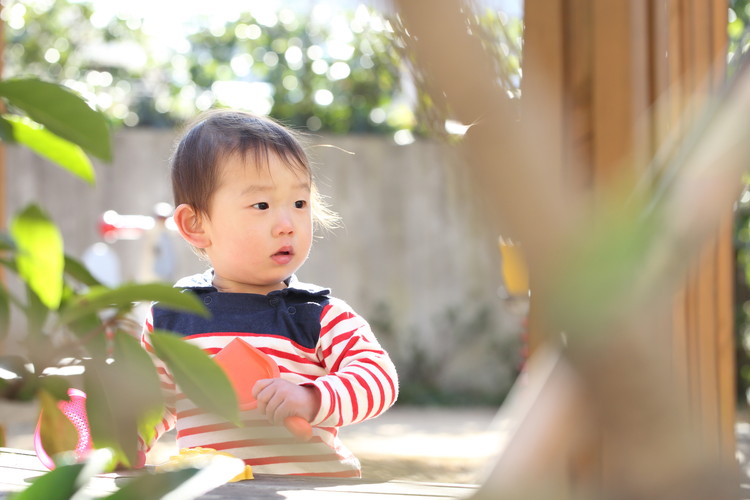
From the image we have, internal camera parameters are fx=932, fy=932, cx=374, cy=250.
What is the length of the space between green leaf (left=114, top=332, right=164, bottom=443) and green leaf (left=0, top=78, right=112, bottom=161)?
0.14 m

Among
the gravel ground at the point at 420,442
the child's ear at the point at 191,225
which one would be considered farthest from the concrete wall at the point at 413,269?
the child's ear at the point at 191,225

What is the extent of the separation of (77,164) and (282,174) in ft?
2.63

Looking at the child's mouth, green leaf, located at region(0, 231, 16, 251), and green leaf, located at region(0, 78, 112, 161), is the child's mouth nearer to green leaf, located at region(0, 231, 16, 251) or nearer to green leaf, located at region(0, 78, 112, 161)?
green leaf, located at region(0, 78, 112, 161)

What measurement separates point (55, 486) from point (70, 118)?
233 millimetres

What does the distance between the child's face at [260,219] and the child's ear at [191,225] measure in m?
0.05

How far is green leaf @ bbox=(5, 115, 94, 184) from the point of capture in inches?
25.5

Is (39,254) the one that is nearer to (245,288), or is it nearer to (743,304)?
(245,288)

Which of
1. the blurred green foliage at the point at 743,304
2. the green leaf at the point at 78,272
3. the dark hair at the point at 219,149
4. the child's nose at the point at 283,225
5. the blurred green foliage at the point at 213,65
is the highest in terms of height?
the blurred green foliage at the point at 213,65

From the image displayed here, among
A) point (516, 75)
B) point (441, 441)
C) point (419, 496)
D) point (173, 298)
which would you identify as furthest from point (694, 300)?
point (441, 441)

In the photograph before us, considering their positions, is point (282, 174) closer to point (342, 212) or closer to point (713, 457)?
point (713, 457)

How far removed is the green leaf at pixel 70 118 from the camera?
1.87ft

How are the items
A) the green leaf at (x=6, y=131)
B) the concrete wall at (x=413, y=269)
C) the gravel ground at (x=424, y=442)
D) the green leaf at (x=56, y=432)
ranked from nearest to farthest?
the green leaf at (x=56, y=432) < the green leaf at (x=6, y=131) < the gravel ground at (x=424, y=442) < the concrete wall at (x=413, y=269)

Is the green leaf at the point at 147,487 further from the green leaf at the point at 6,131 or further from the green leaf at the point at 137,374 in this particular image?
the green leaf at the point at 6,131

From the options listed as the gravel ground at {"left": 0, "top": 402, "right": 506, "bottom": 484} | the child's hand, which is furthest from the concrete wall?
the child's hand
